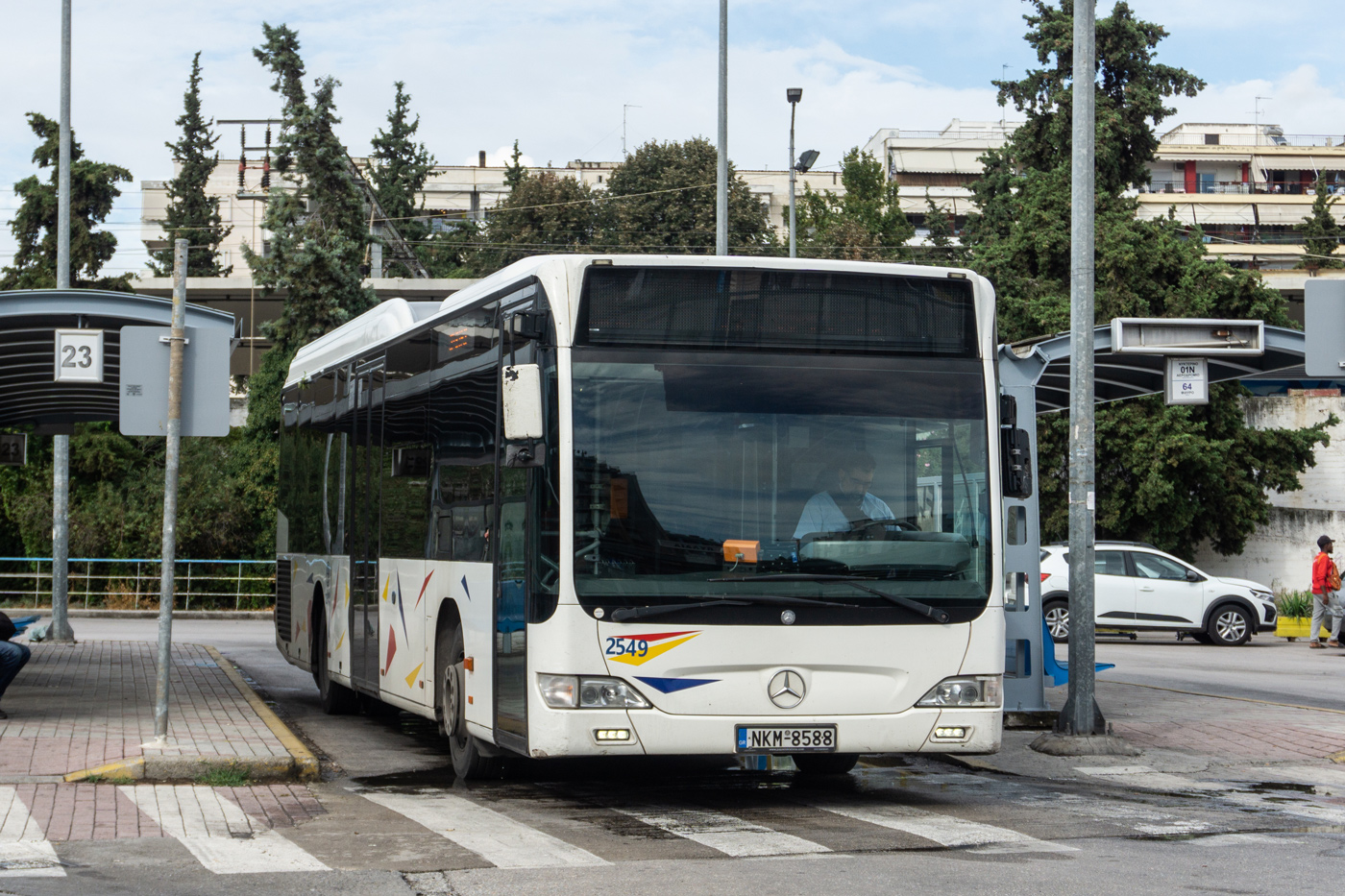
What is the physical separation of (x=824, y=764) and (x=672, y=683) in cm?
279

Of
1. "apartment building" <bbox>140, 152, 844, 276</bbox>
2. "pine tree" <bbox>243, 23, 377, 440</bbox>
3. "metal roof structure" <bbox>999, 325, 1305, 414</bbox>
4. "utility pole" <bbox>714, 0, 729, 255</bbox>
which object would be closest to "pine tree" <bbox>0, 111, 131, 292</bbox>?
"pine tree" <bbox>243, 23, 377, 440</bbox>

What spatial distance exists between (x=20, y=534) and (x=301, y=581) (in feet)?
70.7

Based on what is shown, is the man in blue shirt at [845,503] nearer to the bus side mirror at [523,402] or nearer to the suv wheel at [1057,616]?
the bus side mirror at [523,402]

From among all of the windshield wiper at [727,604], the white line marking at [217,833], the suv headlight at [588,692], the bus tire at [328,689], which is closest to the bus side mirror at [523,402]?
the windshield wiper at [727,604]

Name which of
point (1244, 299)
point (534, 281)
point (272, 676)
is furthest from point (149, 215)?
point (534, 281)

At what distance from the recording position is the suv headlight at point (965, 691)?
29.1 feet

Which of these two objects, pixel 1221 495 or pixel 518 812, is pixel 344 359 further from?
pixel 1221 495

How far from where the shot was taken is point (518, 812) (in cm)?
907

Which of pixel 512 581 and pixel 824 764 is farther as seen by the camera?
pixel 824 764

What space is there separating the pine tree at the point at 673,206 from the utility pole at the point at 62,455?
41743 mm

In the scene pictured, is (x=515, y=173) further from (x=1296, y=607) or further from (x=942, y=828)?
(x=942, y=828)

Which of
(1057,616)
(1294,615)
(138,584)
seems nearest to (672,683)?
(1057,616)

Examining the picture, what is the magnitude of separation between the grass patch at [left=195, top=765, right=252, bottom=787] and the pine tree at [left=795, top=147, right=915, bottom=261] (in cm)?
5683

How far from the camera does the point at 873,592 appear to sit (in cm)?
872
